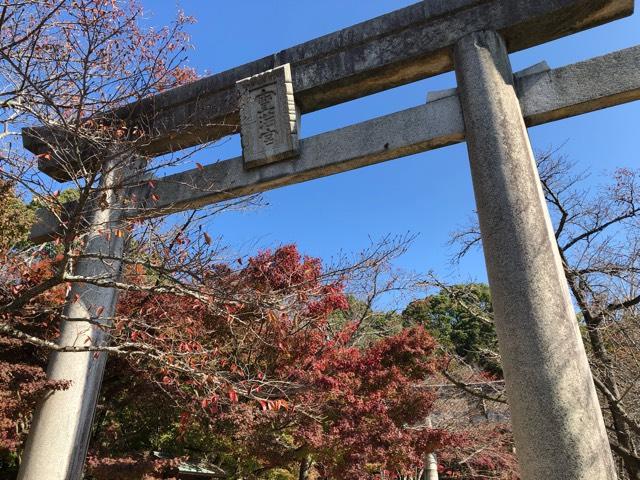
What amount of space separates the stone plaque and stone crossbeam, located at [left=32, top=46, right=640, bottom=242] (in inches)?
4.5

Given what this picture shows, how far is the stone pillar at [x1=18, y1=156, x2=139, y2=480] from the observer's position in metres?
4.04

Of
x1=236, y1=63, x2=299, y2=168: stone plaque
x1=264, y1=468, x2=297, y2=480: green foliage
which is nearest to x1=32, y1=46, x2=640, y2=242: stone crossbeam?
x1=236, y1=63, x2=299, y2=168: stone plaque

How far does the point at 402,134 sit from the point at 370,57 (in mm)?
928

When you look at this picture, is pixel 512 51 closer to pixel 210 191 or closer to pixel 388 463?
pixel 210 191

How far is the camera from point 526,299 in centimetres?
314

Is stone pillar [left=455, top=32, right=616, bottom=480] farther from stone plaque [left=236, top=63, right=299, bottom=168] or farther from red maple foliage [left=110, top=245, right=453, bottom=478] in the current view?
red maple foliage [left=110, top=245, right=453, bottom=478]

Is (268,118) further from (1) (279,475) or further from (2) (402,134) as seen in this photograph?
(1) (279,475)

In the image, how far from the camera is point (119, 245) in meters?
4.77

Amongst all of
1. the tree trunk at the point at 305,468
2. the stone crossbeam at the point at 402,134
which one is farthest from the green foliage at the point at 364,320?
the stone crossbeam at the point at 402,134

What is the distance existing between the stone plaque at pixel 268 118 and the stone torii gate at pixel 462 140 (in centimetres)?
1

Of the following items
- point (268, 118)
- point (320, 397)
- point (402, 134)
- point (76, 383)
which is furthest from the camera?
point (320, 397)

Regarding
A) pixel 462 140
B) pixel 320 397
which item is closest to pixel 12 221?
pixel 320 397

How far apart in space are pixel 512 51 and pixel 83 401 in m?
5.24

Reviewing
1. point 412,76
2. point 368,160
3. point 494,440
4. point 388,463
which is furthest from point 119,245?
point 494,440
